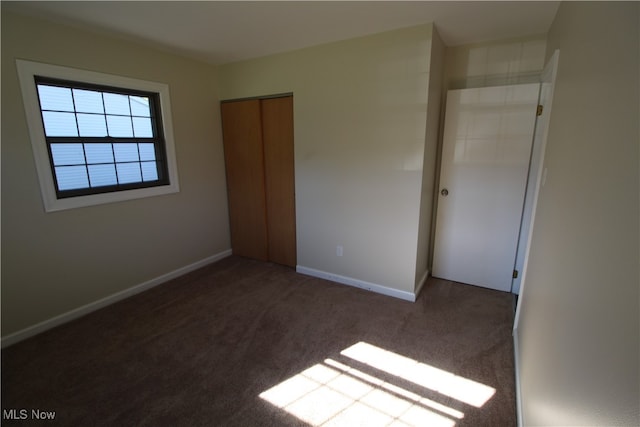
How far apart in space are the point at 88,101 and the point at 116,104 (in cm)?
23

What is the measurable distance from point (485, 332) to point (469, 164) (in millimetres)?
1523

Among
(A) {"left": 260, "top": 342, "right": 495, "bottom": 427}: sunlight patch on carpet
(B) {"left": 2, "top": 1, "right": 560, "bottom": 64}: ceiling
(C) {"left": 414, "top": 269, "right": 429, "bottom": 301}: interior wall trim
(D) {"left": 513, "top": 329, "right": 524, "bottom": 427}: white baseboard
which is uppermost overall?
(B) {"left": 2, "top": 1, "right": 560, "bottom": 64}: ceiling

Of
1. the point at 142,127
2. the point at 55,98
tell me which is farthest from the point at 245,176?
the point at 55,98

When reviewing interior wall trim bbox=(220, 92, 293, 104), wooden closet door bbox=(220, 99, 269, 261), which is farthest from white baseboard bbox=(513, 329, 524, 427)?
interior wall trim bbox=(220, 92, 293, 104)

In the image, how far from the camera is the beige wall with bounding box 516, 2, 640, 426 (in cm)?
67

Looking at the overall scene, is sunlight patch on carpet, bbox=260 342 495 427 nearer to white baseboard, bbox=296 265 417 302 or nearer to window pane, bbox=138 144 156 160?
white baseboard, bbox=296 265 417 302

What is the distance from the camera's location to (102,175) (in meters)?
2.65

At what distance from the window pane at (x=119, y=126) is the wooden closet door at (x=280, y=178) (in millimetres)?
1339

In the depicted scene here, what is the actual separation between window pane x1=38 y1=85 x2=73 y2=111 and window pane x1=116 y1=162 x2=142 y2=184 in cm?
60

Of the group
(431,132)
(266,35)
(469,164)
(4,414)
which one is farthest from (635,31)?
(4,414)

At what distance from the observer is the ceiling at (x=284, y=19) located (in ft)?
6.46

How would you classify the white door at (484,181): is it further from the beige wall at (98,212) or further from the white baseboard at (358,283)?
the beige wall at (98,212)

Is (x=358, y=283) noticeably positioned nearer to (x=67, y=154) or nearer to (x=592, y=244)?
(x=592, y=244)

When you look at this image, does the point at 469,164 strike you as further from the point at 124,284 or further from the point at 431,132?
the point at 124,284
